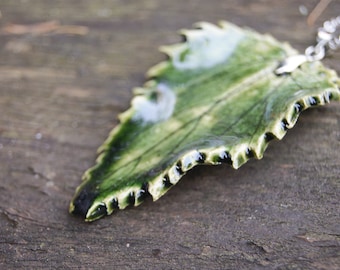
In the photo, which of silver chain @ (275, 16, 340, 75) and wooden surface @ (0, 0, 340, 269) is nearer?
wooden surface @ (0, 0, 340, 269)

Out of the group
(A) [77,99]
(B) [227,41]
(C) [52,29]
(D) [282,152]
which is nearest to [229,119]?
(D) [282,152]

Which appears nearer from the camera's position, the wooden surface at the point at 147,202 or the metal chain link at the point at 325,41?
the wooden surface at the point at 147,202

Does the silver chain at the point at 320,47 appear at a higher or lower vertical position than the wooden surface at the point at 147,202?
higher

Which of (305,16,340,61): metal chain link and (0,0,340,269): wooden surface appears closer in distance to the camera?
(0,0,340,269): wooden surface

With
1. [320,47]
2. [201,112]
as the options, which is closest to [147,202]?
[201,112]

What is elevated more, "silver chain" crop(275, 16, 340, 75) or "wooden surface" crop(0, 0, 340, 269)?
"silver chain" crop(275, 16, 340, 75)
